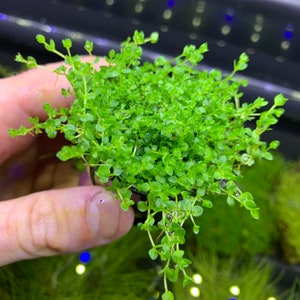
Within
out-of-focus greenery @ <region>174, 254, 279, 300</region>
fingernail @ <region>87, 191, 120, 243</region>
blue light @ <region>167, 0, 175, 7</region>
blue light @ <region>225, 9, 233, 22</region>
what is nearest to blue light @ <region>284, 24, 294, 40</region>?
blue light @ <region>225, 9, 233, 22</region>

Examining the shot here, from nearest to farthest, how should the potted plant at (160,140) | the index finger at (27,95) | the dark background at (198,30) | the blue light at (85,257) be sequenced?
the potted plant at (160,140) → the index finger at (27,95) → the blue light at (85,257) → the dark background at (198,30)

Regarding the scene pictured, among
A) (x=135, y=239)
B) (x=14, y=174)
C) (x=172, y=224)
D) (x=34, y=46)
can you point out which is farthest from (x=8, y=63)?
(x=172, y=224)

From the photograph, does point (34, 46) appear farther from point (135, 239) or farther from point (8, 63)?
point (135, 239)

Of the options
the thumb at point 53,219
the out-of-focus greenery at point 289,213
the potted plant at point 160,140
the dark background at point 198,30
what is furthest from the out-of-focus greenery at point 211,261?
the potted plant at point 160,140

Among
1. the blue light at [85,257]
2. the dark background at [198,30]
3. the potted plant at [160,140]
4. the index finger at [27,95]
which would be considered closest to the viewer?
the potted plant at [160,140]

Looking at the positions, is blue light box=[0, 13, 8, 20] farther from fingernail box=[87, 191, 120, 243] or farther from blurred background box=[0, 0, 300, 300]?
fingernail box=[87, 191, 120, 243]

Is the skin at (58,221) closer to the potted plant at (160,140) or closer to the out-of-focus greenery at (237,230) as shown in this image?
the potted plant at (160,140)
